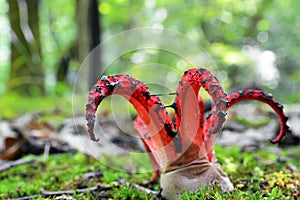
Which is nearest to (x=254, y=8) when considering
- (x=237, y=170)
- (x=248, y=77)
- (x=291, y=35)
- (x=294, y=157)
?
(x=291, y=35)

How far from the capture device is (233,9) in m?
12.8

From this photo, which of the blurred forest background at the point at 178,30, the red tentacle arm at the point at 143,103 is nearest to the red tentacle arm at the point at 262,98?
the red tentacle arm at the point at 143,103

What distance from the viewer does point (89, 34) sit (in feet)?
26.6

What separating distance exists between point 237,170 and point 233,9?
11.4m

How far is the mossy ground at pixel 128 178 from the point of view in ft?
6.52

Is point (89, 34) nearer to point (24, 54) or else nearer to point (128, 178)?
point (24, 54)

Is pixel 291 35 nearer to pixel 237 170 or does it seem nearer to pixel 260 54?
pixel 260 54

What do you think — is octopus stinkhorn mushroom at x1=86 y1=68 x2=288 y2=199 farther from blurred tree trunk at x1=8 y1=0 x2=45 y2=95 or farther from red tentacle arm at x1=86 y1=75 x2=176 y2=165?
blurred tree trunk at x1=8 y1=0 x2=45 y2=95

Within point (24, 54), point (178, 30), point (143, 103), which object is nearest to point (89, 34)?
point (24, 54)

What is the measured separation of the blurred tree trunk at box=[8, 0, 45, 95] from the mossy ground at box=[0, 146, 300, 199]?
5.94 m

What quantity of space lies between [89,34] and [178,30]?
19.5 ft

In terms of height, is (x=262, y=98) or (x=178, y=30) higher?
(x=178, y=30)

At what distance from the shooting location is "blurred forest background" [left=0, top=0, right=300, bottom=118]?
874 cm

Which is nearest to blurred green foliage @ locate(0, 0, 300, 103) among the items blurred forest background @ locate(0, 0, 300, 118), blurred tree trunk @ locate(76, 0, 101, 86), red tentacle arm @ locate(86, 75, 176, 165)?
blurred forest background @ locate(0, 0, 300, 118)
